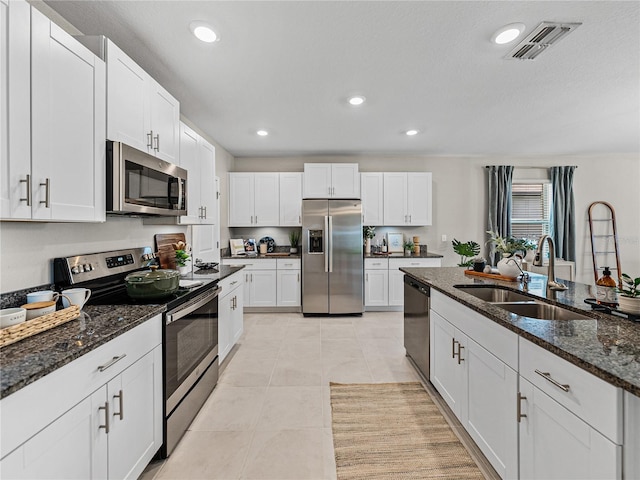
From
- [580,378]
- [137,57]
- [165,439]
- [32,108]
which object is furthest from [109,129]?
[580,378]

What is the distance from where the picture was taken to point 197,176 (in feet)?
9.82

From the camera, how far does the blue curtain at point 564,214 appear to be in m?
5.41

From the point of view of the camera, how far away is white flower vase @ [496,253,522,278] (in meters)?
2.43

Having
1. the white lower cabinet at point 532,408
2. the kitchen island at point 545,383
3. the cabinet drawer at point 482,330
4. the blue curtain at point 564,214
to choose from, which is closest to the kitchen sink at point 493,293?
the kitchen island at point 545,383

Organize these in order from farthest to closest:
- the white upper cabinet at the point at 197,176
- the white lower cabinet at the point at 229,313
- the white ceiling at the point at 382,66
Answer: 1. the white lower cabinet at the point at 229,313
2. the white upper cabinet at the point at 197,176
3. the white ceiling at the point at 382,66

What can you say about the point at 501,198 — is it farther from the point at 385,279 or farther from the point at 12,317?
the point at 12,317

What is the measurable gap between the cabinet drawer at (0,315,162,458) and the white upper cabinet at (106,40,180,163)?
1.14 m

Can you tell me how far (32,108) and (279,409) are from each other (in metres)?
2.21

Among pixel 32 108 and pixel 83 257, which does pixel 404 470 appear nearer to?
pixel 83 257

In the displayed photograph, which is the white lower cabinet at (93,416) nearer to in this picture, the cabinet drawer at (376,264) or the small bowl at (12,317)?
the small bowl at (12,317)

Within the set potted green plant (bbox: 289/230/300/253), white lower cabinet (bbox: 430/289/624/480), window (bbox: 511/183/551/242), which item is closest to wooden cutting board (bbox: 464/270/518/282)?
white lower cabinet (bbox: 430/289/624/480)

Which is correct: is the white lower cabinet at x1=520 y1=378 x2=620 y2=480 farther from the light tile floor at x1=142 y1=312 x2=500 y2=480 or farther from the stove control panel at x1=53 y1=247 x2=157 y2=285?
the stove control panel at x1=53 y1=247 x2=157 y2=285

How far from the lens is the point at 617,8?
1.82 m

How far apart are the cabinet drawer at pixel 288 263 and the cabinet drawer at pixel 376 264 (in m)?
1.08
